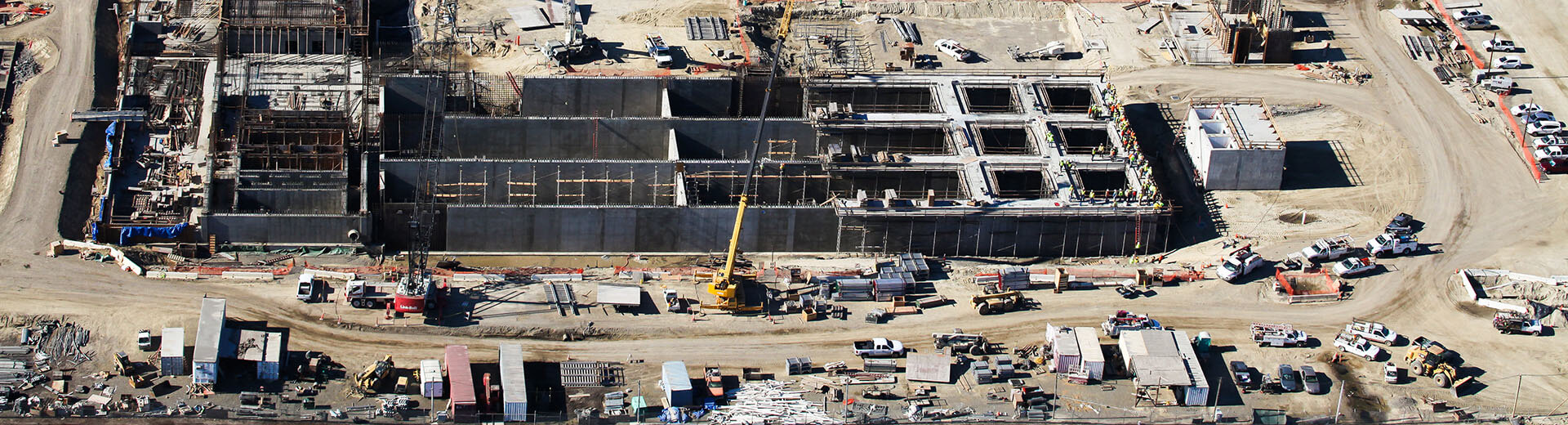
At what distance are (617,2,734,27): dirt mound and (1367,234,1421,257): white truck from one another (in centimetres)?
4406

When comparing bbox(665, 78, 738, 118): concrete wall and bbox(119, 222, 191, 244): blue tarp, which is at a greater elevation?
bbox(665, 78, 738, 118): concrete wall

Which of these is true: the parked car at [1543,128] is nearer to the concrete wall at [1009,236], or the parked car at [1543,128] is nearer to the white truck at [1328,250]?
the white truck at [1328,250]

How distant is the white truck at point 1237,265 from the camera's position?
11106 cm

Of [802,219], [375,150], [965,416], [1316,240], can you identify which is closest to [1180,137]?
[1316,240]

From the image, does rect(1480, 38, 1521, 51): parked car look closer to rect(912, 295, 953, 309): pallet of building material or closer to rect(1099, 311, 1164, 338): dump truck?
rect(1099, 311, 1164, 338): dump truck

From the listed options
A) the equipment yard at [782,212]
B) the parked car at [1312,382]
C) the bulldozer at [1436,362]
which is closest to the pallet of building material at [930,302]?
the equipment yard at [782,212]

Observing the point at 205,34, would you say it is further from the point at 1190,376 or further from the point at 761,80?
the point at 1190,376

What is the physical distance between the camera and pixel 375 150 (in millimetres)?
122938

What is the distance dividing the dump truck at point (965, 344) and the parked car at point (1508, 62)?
43599 millimetres

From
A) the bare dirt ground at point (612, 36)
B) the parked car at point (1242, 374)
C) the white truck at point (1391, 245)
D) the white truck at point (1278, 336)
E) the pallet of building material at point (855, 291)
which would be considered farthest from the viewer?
the bare dirt ground at point (612, 36)

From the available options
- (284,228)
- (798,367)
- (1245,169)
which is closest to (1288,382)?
(1245,169)

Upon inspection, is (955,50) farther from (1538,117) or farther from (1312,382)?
(1312,382)

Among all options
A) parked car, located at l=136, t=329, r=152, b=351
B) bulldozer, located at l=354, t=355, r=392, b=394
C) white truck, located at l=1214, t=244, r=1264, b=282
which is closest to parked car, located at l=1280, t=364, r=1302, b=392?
white truck, located at l=1214, t=244, r=1264, b=282

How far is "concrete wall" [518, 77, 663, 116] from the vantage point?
12962 centimetres
